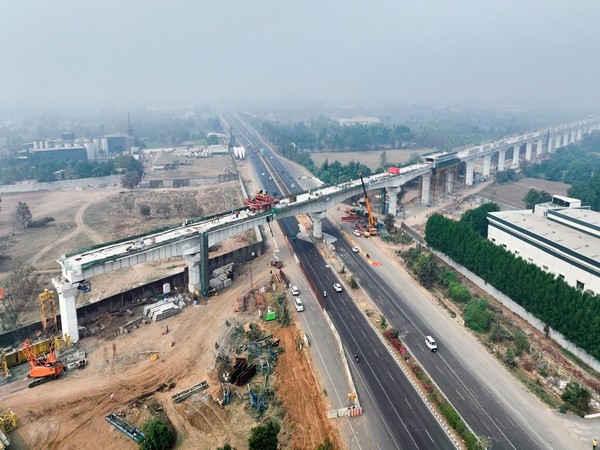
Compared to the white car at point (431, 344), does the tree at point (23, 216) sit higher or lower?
higher

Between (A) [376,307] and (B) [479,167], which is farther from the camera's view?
(B) [479,167]

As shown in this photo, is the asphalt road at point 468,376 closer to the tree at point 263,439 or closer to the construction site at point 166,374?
the construction site at point 166,374

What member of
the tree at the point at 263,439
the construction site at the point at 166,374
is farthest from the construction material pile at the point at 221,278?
the tree at the point at 263,439

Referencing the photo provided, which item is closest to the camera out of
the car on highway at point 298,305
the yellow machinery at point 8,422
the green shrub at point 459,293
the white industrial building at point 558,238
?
the yellow machinery at point 8,422

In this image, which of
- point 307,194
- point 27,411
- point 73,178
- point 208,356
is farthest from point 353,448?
point 73,178

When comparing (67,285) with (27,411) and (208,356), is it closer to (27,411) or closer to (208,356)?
(27,411)

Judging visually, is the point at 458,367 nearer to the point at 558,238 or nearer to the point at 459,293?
the point at 459,293
